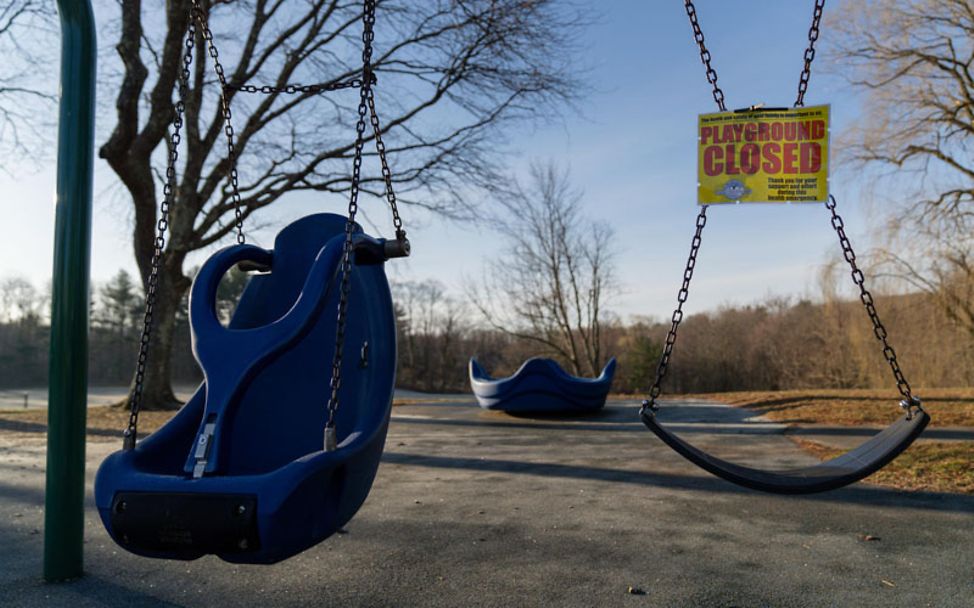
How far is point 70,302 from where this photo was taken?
3277 millimetres

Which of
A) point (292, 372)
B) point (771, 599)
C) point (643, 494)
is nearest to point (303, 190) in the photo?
point (643, 494)

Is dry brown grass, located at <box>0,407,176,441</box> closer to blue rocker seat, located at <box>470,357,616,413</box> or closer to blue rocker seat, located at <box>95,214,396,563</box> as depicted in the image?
blue rocker seat, located at <box>470,357,616,413</box>

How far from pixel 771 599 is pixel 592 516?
156cm

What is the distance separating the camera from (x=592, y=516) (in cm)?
434

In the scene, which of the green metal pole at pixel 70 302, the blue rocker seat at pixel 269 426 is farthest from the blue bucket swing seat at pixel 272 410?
the green metal pole at pixel 70 302

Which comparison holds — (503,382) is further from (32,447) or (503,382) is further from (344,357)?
(344,357)

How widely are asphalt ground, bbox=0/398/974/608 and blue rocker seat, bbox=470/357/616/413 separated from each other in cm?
532

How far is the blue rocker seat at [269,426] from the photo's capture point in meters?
1.93

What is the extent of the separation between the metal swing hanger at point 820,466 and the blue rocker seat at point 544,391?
8410 mm

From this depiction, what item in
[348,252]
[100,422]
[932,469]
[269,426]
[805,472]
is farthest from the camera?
[100,422]

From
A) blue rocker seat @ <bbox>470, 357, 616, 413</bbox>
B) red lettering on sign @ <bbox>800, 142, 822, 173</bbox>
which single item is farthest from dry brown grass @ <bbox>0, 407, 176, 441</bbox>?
red lettering on sign @ <bbox>800, 142, 822, 173</bbox>

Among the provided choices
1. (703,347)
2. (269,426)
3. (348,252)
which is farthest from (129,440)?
(703,347)

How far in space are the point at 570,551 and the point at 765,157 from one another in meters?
2.19

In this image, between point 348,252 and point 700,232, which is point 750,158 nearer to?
point 700,232
